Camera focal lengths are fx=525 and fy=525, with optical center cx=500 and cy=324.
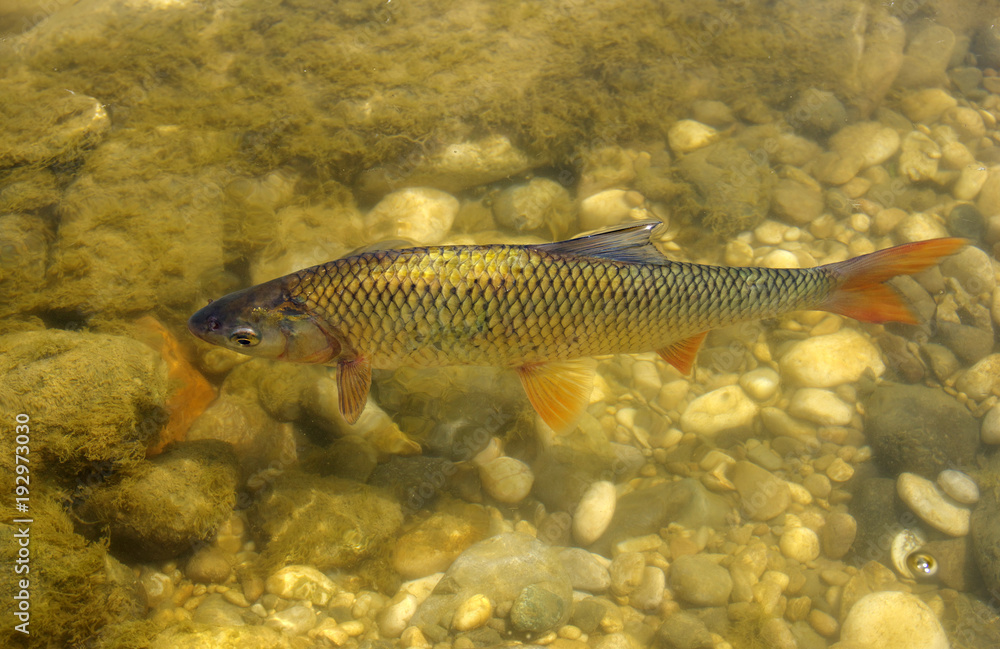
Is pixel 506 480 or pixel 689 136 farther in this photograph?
pixel 689 136

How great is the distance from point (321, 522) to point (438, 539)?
3.07ft

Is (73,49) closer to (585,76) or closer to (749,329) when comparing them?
(585,76)

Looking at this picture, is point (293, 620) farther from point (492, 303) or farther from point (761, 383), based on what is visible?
point (761, 383)

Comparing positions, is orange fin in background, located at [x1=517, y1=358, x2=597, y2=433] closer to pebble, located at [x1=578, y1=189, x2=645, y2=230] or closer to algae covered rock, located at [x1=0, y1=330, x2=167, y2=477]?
algae covered rock, located at [x1=0, y1=330, x2=167, y2=477]

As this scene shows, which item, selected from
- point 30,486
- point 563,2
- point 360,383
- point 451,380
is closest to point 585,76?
point 563,2

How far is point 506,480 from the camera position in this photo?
471 centimetres

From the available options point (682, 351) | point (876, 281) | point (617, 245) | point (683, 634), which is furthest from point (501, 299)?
point (683, 634)

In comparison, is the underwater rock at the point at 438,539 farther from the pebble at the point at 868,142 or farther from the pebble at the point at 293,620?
the pebble at the point at 868,142

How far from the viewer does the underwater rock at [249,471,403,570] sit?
4016mm

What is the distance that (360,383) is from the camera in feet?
11.6

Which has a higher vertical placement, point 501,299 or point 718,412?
point 501,299

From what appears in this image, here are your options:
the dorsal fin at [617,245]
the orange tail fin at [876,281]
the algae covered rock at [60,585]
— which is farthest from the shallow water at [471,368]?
the dorsal fin at [617,245]

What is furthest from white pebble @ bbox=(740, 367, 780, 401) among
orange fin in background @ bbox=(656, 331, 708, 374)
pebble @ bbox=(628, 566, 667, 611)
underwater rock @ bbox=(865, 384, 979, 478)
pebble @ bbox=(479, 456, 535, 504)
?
pebble @ bbox=(479, 456, 535, 504)

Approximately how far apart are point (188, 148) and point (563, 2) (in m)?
5.40
